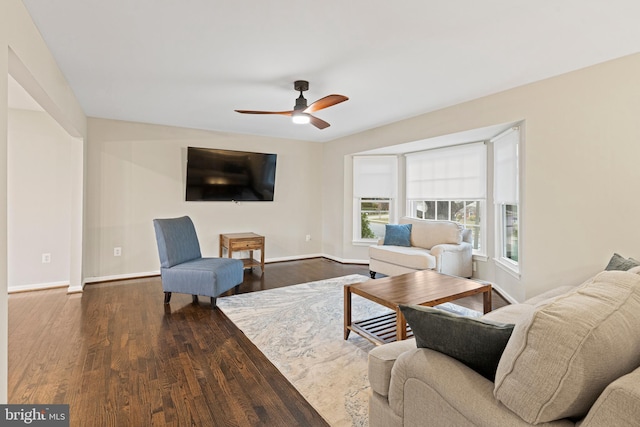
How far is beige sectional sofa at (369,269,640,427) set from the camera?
859 mm

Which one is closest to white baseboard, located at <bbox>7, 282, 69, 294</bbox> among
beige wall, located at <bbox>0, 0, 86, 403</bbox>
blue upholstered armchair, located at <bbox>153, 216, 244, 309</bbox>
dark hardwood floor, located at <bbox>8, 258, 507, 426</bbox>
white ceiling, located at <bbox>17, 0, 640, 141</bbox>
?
dark hardwood floor, located at <bbox>8, 258, 507, 426</bbox>

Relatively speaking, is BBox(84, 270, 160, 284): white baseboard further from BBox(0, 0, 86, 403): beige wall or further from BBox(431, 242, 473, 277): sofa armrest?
BBox(431, 242, 473, 277): sofa armrest

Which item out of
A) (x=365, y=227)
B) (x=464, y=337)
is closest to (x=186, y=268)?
(x=464, y=337)

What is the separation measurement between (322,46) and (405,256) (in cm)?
288

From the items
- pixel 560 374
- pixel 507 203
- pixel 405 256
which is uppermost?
pixel 507 203

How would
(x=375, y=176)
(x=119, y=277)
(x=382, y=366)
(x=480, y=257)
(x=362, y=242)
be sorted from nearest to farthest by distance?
(x=382, y=366) → (x=480, y=257) → (x=119, y=277) → (x=375, y=176) → (x=362, y=242)

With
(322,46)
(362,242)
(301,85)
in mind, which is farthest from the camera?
(362,242)

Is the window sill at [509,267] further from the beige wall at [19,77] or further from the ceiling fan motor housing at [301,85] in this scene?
the beige wall at [19,77]

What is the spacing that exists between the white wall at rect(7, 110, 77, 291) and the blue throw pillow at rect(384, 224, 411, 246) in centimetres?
452

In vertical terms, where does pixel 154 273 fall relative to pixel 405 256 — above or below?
below

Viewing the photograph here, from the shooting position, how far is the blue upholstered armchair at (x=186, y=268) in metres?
3.51

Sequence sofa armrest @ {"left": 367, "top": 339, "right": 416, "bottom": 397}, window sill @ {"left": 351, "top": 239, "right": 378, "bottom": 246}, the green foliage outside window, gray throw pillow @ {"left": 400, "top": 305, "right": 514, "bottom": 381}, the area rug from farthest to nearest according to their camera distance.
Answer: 1. the green foliage outside window
2. window sill @ {"left": 351, "top": 239, "right": 378, "bottom": 246}
3. the area rug
4. sofa armrest @ {"left": 367, "top": 339, "right": 416, "bottom": 397}
5. gray throw pillow @ {"left": 400, "top": 305, "right": 514, "bottom": 381}

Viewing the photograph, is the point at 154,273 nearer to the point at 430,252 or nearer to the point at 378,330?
the point at 378,330

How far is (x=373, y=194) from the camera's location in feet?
19.5
